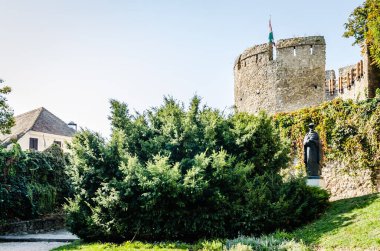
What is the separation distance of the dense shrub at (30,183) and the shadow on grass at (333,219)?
8.68 meters

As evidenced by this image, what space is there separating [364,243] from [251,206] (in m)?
2.85

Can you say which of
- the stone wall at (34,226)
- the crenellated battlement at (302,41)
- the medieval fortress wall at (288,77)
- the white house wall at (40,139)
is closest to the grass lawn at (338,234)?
A: the stone wall at (34,226)

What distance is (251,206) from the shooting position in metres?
9.66

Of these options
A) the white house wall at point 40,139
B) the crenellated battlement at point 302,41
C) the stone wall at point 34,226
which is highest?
the crenellated battlement at point 302,41

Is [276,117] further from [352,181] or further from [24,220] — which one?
[24,220]

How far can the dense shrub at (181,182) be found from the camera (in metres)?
9.38

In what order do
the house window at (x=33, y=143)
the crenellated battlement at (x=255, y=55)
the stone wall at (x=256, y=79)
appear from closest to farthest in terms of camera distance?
the stone wall at (x=256, y=79) → the crenellated battlement at (x=255, y=55) → the house window at (x=33, y=143)

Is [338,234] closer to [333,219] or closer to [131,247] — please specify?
[333,219]

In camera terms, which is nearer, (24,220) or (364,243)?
(364,243)

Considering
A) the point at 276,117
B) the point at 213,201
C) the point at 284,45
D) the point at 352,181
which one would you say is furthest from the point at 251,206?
the point at 284,45

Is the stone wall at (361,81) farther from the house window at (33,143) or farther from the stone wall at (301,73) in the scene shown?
the house window at (33,143)

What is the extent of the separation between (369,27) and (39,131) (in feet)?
89.2

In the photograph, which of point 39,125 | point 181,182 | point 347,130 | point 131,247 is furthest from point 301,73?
point 39,125

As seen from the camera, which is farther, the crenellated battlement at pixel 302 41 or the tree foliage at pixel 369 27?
the crenellated battlement at pixel 302 41
